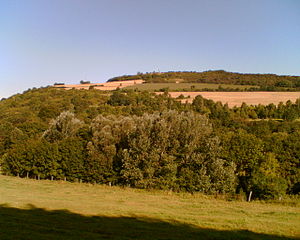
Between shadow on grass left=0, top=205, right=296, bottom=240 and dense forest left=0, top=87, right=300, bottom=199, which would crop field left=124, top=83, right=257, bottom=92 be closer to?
dense forest left=0, top=87, right=300, bottom=199

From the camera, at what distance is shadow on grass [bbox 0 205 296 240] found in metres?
10.7

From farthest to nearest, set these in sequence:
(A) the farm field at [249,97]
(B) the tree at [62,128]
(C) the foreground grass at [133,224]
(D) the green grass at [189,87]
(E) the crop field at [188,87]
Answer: (E) the crop field at [188,87] < (D) the green grass at [189,87] < (A) the farm field at [249,97] < (B) the tree at [62,128] < (C) the foreground grass at [133,224]

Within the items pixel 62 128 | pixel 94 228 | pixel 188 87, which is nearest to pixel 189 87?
pixel 188 87

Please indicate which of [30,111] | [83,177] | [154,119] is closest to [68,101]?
[30,111]

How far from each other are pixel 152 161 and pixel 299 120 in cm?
5785

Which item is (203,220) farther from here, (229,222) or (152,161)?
(152,161)

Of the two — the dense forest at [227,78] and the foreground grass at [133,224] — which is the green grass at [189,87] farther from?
the foreground grass at [133,224]

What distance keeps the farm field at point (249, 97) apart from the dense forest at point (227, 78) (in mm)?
11311

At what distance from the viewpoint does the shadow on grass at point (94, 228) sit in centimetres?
1073

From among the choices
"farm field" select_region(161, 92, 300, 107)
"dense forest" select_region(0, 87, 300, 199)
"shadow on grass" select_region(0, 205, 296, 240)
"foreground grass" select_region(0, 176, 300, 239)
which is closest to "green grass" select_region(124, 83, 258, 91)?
"farm field" select_region(161, 92, 300, 107)

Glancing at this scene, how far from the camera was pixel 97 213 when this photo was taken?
54.3 feet

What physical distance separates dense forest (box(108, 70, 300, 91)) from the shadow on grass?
10213 centimetres

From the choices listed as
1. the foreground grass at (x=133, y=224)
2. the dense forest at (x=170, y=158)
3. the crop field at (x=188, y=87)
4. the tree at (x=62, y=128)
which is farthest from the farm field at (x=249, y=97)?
the foreground grass at (x=133, y=224)

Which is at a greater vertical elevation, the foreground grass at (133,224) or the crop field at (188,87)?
the crop field at (188,87)
